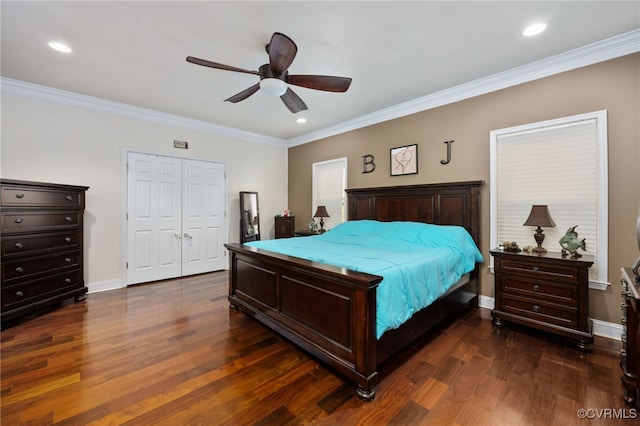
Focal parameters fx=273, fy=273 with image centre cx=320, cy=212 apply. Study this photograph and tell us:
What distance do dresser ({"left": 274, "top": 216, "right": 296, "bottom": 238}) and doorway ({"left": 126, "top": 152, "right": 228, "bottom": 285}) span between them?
106 centimetres

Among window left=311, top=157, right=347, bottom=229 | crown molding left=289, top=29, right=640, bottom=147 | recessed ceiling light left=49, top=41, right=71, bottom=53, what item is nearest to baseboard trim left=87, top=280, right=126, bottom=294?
Result: recessed ceiling light left=49, top=41, right=71, bottom=53

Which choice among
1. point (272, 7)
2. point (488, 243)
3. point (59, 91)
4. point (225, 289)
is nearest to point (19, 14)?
point (59, 91)

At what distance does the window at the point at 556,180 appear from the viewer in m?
2.60

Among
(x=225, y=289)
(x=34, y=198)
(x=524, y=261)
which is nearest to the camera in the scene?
(x=524, y=261)

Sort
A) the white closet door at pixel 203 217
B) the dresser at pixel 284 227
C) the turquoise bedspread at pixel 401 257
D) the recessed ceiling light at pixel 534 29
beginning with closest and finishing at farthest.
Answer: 1. the turquoise bedspread at pixel 401 257
2. the recessed ceiling light at pixel 534 29
3. the white closet door at pixel 203 217
4. the dresser at pixel 284 227

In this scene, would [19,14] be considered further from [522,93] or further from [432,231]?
Result: [522,93]

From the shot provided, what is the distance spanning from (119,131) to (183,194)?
128 cm

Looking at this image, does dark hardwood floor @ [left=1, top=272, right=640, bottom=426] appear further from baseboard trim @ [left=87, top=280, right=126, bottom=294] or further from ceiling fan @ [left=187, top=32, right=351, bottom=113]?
ceiling fan @ [left=187, top=32, right=351, bottom=113]

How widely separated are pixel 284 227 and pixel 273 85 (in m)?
3.61

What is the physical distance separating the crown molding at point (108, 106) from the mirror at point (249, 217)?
3.89ft

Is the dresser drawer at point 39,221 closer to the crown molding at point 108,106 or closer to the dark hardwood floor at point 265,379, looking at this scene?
the dark hardwood floor at point 265,379

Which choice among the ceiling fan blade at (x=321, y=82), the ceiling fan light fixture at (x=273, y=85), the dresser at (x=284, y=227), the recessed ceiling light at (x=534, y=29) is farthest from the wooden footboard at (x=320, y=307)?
the dresser at (x=284, y=227)

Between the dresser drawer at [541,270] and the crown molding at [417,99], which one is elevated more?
the crown molding at [417,99]

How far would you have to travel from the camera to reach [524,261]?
263cm
